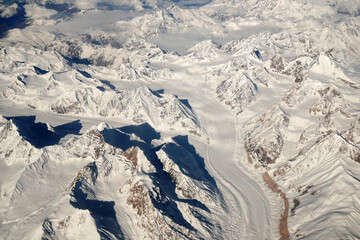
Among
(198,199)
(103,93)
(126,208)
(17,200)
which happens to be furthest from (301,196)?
(103,93)

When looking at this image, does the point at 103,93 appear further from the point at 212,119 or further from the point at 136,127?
the point at 212,119

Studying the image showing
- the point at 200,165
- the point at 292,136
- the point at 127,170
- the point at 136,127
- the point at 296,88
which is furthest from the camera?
the point at 296,88

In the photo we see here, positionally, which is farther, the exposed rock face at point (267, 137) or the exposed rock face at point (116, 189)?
the exposed rock face at point (267, 137)

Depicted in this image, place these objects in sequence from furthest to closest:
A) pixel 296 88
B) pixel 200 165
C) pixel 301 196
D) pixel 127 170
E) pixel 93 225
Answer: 1. pixel 296 88
2. pixel 200 165
3. pixel 301 196
4. pixel 127 170
5. pixel 93 225

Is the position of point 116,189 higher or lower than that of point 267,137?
higher

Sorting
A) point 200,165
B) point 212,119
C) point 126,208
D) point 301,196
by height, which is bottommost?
point 212,119

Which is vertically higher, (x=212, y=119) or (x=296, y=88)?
(x=296, y=88)

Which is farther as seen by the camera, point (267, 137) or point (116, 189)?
point (267, 137)

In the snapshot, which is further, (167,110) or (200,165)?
(167,110)

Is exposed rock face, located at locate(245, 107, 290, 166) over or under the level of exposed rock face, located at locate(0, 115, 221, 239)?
under

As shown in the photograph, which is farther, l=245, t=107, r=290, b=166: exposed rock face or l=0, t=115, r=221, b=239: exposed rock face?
l=245, t=107, r=290, b=166: exposed rock face

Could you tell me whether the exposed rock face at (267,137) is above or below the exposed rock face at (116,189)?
below
